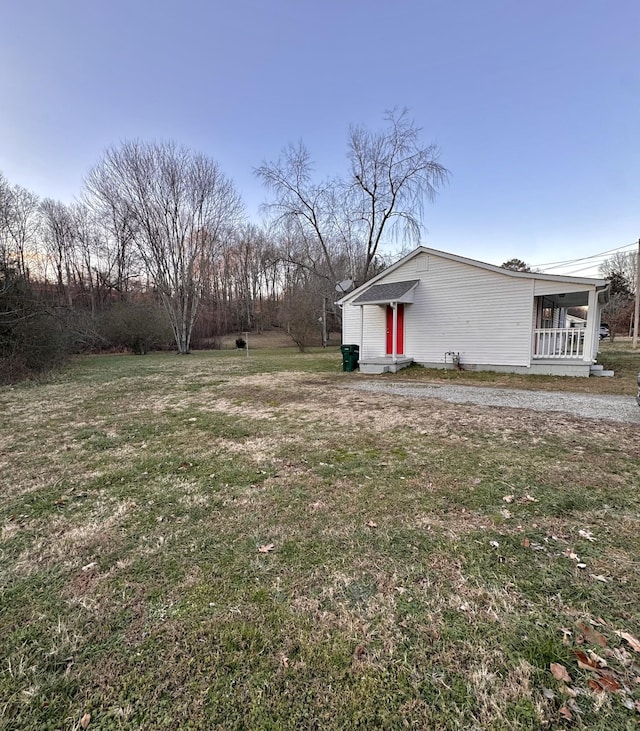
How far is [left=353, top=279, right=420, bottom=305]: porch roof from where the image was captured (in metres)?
11.6

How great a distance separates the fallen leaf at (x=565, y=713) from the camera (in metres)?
1.26

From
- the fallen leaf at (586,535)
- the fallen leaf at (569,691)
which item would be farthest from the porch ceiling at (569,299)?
the fallen leaf at (569,691)

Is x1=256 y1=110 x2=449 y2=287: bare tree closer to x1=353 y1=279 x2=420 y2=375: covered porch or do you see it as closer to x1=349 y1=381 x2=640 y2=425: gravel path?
x1=353 y1=279 x2=420 y2=375: covered porch

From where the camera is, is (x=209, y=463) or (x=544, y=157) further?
(x=544, y=157)

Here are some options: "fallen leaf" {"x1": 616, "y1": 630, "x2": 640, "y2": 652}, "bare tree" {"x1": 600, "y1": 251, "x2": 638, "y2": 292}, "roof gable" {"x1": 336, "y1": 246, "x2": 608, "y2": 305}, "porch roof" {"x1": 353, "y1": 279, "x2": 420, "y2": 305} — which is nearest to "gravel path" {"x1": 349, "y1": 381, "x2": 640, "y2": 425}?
"roof gable" {"x1": 336, "y1": 246, "x2": 608, "y2": 305}

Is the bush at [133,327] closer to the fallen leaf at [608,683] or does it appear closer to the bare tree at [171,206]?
the bare tree at [171,206]

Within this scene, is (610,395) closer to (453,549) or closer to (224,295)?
Answer: (453,549)

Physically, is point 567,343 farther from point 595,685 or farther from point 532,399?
point 595,685

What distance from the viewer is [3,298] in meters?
10.2

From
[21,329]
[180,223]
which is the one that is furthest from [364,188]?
[21,329]

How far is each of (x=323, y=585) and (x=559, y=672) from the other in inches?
44.5

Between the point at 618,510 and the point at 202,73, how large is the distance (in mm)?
16064

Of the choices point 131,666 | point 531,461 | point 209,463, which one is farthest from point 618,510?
point 209,463

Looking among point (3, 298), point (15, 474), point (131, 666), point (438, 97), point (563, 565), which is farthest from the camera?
point (438, 97)
